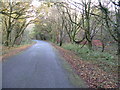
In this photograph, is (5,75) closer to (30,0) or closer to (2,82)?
(2,82)

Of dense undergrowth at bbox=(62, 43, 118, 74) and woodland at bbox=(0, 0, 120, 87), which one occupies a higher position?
woodland at bbox=(0, 0, 120, 87)

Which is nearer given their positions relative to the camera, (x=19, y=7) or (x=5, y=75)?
(x=5, y=75)

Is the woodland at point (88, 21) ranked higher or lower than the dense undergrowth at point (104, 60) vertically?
higher

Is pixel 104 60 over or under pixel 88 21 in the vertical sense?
under

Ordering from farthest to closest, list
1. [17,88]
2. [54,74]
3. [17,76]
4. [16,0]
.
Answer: [16,0] < [54,74] < [17,76] < [17,88]

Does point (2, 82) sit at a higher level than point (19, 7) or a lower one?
lower

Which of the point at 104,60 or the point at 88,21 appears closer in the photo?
the point at 104,60

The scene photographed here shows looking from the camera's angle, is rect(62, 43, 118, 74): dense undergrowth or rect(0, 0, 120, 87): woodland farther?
rect(0, 0, 120, 87): woodland

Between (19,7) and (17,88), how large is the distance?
44.3 ft

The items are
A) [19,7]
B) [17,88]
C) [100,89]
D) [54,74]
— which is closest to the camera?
[17,88]

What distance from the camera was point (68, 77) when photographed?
542 cm

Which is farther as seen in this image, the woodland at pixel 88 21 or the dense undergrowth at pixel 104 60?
the woodland at pixel 88 21

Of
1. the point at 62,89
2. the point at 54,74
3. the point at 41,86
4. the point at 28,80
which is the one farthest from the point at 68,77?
the point at 28,80

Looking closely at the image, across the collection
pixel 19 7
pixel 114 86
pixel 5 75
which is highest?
pixel 19 7
